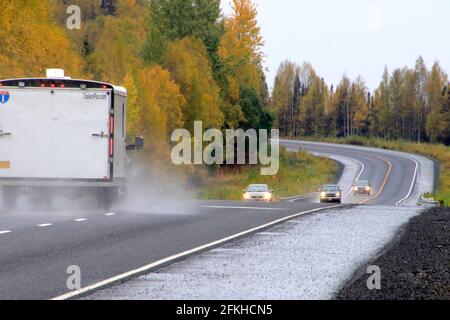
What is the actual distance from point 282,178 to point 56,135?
73.8 m

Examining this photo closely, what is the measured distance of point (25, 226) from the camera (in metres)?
21.1

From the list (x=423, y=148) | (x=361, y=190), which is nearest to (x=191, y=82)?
(x=361, y=190)

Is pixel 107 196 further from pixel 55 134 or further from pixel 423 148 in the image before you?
pixel 423 148

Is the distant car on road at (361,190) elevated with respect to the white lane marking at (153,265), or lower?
lower

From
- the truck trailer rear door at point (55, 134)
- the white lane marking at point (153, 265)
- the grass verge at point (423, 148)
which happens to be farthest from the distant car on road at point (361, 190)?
the white lane marking at point (153, 265)

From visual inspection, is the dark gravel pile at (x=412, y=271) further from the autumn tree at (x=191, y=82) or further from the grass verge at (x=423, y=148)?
the grass verge at (x=423, y=148)

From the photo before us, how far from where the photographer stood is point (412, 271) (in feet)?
47.0

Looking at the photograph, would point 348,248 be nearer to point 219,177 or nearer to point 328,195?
point 328,195

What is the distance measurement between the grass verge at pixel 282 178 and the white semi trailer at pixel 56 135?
1452 inches

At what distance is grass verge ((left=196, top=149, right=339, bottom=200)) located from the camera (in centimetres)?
7621

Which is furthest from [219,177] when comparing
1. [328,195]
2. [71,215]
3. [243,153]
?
[71,215]

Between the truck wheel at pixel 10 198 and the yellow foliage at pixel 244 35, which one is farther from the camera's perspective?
the yellow foliage at pixel 244 35

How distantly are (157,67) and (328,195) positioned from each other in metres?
16.7

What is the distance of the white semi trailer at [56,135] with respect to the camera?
2572cm
